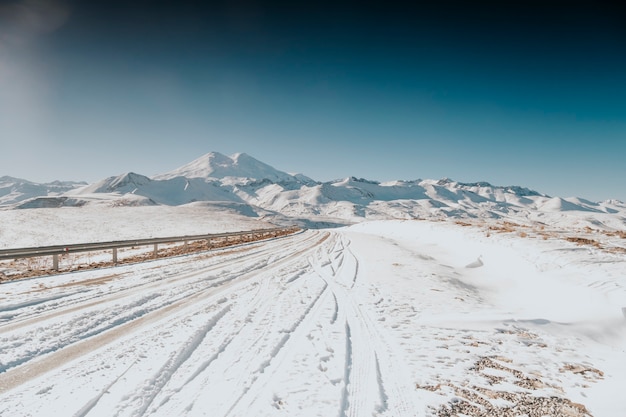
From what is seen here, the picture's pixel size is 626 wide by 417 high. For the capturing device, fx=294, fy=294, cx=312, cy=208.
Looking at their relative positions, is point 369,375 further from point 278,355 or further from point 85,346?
point 85,346

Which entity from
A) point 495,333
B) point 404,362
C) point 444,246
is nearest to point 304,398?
point 404,362

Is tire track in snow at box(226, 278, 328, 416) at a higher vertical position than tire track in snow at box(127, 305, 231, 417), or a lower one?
lower

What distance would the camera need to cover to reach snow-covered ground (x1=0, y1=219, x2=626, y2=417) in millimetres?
3244

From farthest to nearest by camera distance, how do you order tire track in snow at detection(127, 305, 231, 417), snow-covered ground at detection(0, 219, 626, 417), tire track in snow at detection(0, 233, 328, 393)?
tire track in snow at detection(0, 233, 328, 393), snow-covered ground at detection(0, 219, 626, 417), tire track in snow at detection(127, 305, 231, 417)

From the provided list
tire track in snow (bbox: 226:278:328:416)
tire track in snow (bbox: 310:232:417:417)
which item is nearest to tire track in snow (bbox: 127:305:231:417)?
tire track in snow (bbox: 226:278:328:416)

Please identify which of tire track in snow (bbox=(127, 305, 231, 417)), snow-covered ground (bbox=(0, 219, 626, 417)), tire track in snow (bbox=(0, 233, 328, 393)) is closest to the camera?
tire track in snow (bbox=(127, 305, 231, 417))

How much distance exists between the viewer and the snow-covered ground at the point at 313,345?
3.24 meters

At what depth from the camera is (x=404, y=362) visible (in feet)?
14.0

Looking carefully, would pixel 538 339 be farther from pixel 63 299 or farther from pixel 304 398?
pixel 63 299

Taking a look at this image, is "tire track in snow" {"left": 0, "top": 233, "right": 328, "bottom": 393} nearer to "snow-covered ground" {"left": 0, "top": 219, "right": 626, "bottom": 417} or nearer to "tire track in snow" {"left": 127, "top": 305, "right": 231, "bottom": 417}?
"snow-covered ground" {"left": 0, "top": 219, "right": 626, "bottom": 417}

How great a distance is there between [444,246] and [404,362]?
15984 millimetres

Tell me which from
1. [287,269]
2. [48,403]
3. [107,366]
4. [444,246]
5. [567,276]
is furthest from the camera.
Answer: [444,246]

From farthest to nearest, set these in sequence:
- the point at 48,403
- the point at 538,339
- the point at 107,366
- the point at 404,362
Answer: the point at 538,339
the point at 404,362
the point at 107,366
the point at 48,403

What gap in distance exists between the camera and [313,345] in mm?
4707
